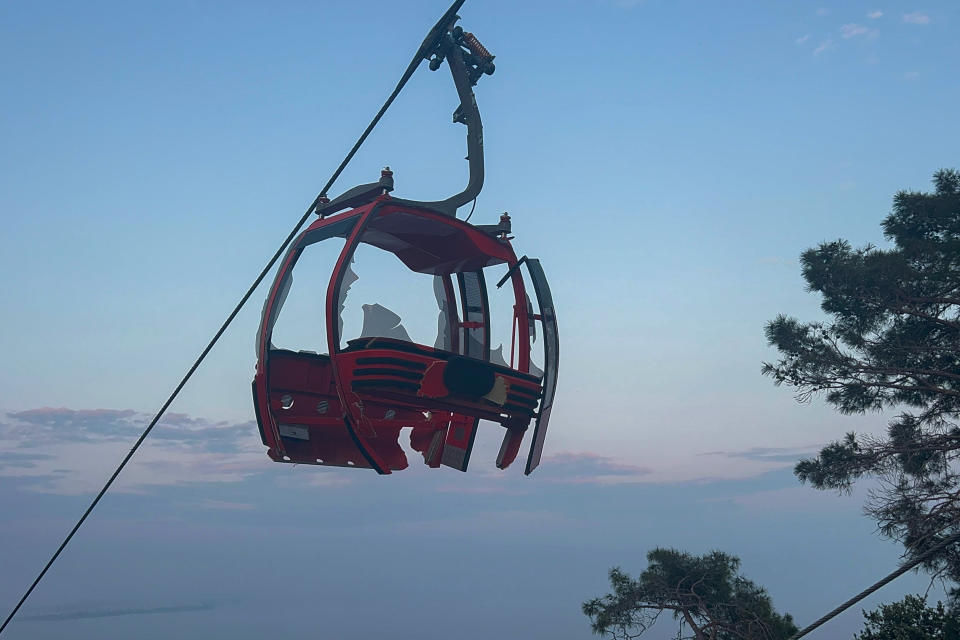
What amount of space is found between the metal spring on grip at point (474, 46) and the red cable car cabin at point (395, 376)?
2.37 meters

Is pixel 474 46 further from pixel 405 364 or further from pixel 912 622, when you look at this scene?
pixel 912 622

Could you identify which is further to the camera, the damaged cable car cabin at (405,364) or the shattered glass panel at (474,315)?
the shattered glass panel at (474,315)

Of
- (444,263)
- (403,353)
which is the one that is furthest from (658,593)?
(403,353)

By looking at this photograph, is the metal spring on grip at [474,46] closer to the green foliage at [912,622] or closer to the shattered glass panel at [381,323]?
the shattered glass panel at [381,323]

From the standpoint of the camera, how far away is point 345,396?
411 inches

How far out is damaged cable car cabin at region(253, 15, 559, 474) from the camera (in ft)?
A: 34.7

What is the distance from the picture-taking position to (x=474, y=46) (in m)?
12.1

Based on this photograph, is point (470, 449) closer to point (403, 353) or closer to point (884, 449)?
point (403, 353)

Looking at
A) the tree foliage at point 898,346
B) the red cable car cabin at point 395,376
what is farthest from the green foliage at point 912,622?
the red cable car cabin at point 395,376

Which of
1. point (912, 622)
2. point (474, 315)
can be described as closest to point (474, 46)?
point (474, 315)

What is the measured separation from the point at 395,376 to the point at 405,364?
0.64 feet

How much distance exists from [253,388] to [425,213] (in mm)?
3147

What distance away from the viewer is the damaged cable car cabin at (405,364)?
10570mm

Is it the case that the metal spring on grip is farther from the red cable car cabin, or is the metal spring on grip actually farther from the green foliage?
the green foliage
